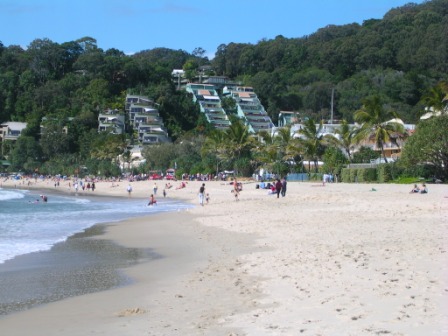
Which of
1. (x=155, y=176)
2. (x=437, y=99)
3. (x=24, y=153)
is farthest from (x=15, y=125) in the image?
(x=437, y=99)

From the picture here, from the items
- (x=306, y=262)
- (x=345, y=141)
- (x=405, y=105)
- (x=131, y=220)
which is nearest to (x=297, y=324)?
(x=306, y=262)

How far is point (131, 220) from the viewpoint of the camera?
22422 mm

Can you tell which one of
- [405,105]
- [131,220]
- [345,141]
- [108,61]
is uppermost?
[108,61]

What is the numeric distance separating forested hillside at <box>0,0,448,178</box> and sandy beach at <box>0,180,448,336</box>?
6217 centimetres

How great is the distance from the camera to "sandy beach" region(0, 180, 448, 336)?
600 centimetres

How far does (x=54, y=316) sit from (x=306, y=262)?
4.08m

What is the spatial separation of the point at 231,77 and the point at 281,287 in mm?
124391

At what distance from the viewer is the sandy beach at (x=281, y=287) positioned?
6.00 metres

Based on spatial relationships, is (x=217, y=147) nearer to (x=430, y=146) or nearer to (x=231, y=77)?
(x=430, y=146)

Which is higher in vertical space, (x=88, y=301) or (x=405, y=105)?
(x=405, y=105)

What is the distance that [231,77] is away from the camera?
130 m

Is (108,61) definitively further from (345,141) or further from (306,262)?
(306,262)

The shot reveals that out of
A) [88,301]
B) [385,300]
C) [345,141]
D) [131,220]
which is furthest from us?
[345,141]

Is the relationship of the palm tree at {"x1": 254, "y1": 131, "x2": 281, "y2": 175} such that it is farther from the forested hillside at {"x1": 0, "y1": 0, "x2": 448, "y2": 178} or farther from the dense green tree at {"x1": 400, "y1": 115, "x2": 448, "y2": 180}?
the forested hillside at {"x1": 0, "y1": 0, "x2": 448, "y2": 178}
